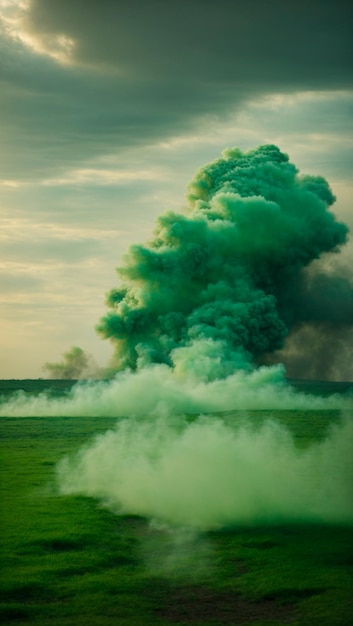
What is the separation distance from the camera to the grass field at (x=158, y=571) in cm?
2205

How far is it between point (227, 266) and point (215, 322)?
9.99 m

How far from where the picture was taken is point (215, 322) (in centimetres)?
10081

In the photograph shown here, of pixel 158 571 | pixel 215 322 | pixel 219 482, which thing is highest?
pixel 215 322

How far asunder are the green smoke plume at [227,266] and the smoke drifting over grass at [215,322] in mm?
151

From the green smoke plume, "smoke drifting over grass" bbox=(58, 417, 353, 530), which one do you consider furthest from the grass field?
the green smoke plume

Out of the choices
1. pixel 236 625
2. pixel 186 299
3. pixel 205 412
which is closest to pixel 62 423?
pixel 205 412

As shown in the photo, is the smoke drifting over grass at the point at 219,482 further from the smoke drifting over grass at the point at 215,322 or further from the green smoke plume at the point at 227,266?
the green smoke plume at the point at 227,266

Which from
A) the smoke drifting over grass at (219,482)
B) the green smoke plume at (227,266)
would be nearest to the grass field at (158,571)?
the smoke drifting over grass at (219,482)

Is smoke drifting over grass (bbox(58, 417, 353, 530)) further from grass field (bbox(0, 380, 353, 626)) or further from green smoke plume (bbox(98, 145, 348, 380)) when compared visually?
green smoke plume (bbox(98, 145, 348, 380))

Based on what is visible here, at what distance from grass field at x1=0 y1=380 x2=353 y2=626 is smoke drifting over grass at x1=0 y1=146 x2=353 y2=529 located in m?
10.7

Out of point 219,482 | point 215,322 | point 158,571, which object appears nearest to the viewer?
point 158,571

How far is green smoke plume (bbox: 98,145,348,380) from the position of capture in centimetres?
10306

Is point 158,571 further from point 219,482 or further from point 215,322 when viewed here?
point 215,322

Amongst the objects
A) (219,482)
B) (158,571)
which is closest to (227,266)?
(219,482)
